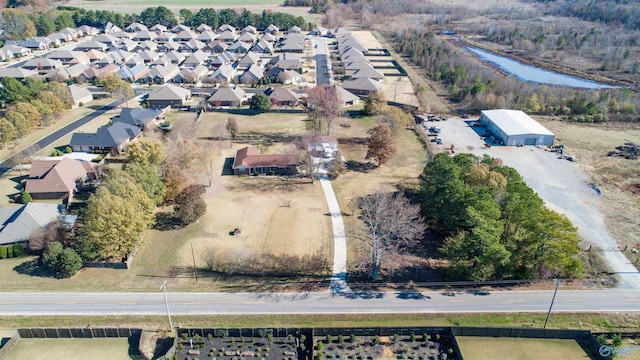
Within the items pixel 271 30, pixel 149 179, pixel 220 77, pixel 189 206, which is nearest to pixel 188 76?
pixel 220 77

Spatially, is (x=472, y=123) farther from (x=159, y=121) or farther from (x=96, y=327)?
(x=96, y=327)

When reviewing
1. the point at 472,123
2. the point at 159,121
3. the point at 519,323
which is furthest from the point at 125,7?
the point at 519,323

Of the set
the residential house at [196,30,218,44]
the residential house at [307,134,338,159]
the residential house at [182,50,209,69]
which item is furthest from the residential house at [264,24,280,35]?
the residential house at [307,134,338,159]

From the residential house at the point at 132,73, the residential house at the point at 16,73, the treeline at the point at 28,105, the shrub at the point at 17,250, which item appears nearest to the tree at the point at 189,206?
the shrub at the point at 17,250

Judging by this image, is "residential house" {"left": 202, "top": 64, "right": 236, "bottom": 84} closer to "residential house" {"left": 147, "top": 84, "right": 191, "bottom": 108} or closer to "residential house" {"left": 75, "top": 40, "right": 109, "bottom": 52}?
"residential house" {"left": 147, "top": 84, "right": 191, "bottom": 108}

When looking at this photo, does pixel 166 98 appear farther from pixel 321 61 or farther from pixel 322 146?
pixel 321 61

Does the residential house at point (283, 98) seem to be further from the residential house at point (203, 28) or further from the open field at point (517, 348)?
the residential house at point (203, 28)
